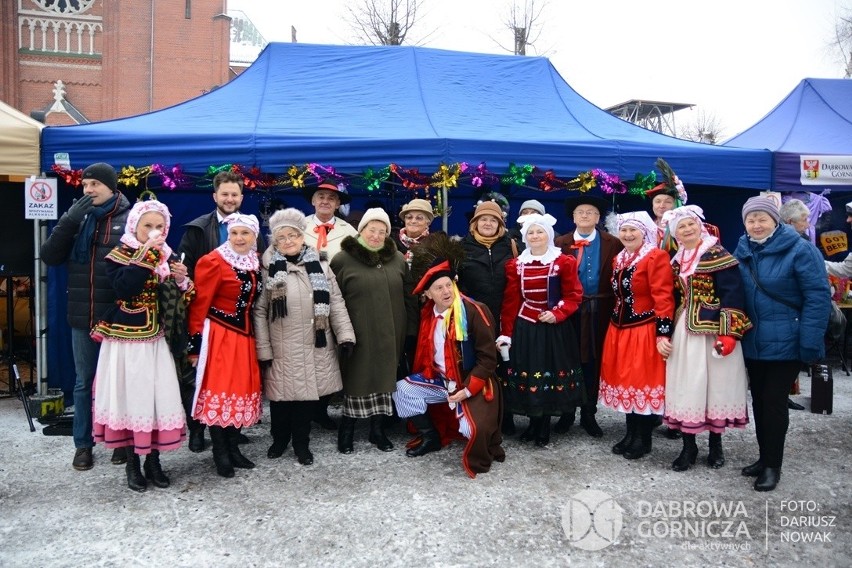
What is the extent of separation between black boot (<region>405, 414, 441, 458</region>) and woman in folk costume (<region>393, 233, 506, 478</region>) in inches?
0.6

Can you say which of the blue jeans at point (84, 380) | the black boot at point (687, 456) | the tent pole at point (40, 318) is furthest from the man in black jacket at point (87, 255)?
the black boot at point (687, 456)

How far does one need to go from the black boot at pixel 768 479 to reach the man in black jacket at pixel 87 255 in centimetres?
395

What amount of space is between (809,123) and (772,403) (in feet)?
20.0

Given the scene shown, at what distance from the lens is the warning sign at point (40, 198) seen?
4883mm

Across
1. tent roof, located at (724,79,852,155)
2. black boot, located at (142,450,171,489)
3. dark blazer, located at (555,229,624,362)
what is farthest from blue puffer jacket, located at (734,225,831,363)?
tent roof, located at (724,79,852,155)

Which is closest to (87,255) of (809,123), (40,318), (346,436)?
(40,318)

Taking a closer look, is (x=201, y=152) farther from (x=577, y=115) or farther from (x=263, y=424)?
(x=577, y=115)

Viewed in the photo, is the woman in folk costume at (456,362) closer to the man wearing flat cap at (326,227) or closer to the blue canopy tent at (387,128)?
the man wearing flat cap at (326,227)

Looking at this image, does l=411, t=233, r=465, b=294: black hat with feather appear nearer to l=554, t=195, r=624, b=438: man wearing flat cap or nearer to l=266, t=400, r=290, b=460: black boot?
l=554, t=195, r=624, b=438: man wearing flat cap

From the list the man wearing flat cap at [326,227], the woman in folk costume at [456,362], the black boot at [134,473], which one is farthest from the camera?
the man wearing flat cap at [326,227]

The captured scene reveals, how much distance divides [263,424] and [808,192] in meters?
6.10

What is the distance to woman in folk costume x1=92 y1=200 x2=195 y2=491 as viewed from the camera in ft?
11.2

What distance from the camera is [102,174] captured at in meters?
3.86

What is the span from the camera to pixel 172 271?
3607 millimetres
